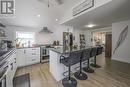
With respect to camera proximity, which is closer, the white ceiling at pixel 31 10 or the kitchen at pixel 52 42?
the kitchen at pixel 52 42

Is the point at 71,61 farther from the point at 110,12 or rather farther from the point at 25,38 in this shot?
the point at 25,38

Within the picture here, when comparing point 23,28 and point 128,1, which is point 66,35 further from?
point 128,1

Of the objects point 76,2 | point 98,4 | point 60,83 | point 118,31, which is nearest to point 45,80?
point 60,83

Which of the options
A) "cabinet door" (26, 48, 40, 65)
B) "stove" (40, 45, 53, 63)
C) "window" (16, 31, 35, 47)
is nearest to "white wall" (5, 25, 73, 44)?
"window" (16, 31, 35, 47)

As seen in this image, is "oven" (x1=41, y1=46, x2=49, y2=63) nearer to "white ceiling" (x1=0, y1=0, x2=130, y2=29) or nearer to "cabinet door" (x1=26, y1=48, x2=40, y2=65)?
"cabinet door" (x1=26, y1=48, x2=40, y2=65)

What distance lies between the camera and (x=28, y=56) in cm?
402

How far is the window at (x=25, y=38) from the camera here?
444cm

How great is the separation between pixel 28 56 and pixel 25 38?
4.31 feet

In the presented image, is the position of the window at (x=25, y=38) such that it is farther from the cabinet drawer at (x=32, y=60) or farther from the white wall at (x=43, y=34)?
the cabinet drawer at (x=32, y=60)

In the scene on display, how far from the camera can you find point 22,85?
7.66 ft

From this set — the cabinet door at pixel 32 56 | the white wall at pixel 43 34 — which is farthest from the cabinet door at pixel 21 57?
the white wall at pixel 43 34

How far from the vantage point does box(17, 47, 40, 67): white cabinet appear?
375cm

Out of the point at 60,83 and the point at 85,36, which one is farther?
the point at 85,36

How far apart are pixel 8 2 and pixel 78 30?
531 centimetres
